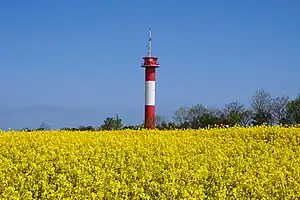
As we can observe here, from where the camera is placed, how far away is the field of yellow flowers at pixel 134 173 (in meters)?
6.81

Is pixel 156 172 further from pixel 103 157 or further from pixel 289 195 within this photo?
pixel 103 157

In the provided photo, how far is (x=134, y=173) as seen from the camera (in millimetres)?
7840

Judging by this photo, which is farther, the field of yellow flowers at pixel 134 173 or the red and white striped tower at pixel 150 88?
the red and white striped tower at pixel 150 88

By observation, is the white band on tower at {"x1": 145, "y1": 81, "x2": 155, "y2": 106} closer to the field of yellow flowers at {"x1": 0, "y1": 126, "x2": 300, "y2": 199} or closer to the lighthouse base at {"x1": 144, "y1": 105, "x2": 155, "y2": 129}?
the lighthouse base at {"x1": 144, "y1": 105, "x2": 155, "y2": 129}

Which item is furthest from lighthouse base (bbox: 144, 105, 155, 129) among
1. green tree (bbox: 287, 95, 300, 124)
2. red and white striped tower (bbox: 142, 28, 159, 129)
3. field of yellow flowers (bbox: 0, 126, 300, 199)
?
field of yellow flowers (bbox: 0, 126, 300, 199)

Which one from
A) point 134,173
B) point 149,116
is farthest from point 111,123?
point 134,173

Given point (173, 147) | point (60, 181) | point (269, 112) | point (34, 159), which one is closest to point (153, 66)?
point (269, 112)

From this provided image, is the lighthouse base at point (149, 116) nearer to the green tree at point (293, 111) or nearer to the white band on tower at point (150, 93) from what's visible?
the white band on tower at point (150, 93)

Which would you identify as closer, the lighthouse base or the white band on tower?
the lighthouse base

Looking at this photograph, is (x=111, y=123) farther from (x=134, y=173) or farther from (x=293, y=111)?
(x=134, y=173)

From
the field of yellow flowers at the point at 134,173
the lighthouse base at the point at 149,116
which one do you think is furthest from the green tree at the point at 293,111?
the field of yellow flowers at the point at 134,173

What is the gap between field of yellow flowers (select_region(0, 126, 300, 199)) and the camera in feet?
22.4

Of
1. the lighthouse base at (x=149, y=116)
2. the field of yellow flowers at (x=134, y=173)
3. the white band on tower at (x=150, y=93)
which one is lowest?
the field of yellow flowers at (x=134, y=173)

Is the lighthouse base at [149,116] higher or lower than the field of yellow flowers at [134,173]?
higher
